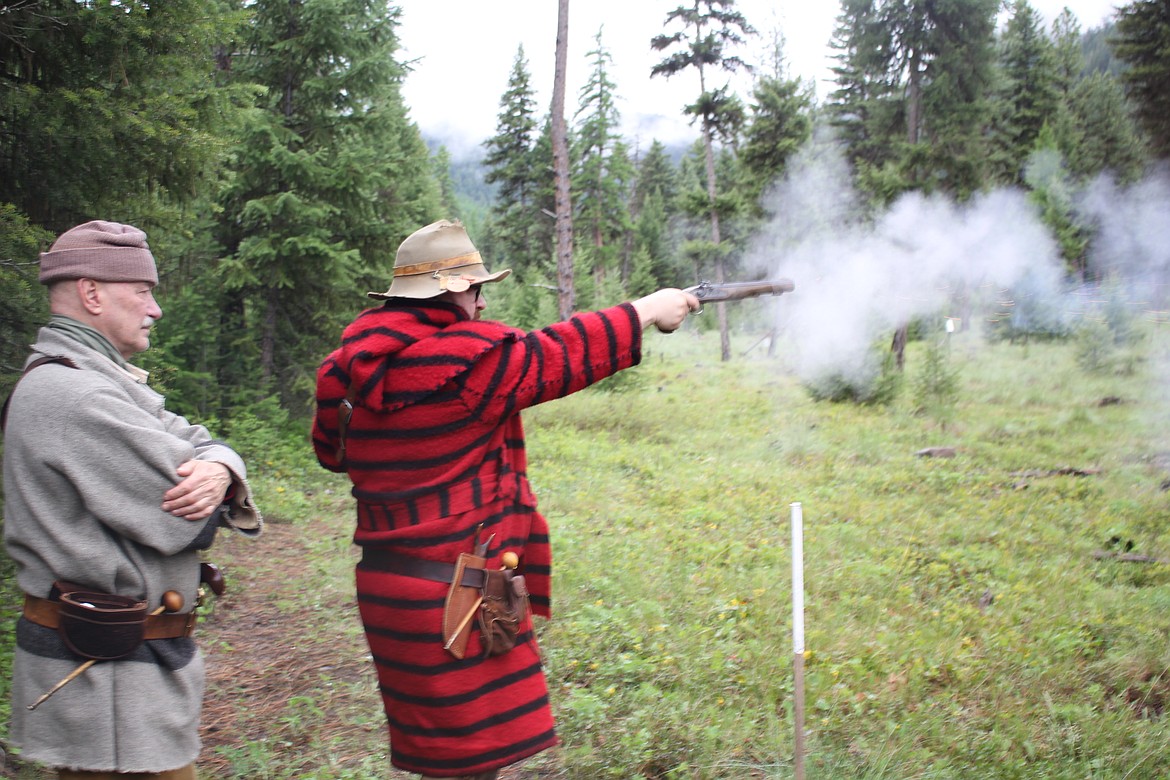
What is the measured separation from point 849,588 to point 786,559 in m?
0.77

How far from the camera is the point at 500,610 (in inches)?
104

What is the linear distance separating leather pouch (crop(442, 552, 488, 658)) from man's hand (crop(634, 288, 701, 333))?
1030mm

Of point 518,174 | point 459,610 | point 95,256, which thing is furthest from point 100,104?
point 518,174

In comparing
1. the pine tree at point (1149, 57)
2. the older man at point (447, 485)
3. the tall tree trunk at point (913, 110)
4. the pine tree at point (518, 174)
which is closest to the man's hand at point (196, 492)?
the older man at point (447, 485)

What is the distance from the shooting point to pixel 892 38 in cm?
1667

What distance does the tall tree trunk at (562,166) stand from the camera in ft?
46.6

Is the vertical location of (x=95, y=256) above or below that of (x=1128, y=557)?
above

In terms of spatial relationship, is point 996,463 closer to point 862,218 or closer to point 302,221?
point 862,218

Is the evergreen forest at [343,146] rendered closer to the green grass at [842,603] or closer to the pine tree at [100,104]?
the pine tree at [100,104]

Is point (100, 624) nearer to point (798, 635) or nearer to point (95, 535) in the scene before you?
point (95, 535)

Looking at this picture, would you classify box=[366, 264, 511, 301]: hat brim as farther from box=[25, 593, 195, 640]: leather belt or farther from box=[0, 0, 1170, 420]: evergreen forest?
box=[0, 0, 1170, 420]: evergreen forest

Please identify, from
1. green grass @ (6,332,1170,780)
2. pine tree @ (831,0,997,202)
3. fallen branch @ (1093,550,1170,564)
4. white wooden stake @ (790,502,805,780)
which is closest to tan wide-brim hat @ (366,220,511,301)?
white wooden stake @ (790,502,805,780)

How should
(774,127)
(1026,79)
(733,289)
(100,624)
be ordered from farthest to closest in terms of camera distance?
(774,127)
(1026,79)
(733,289)
(100,624)

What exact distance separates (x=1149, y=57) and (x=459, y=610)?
39.8 ft
